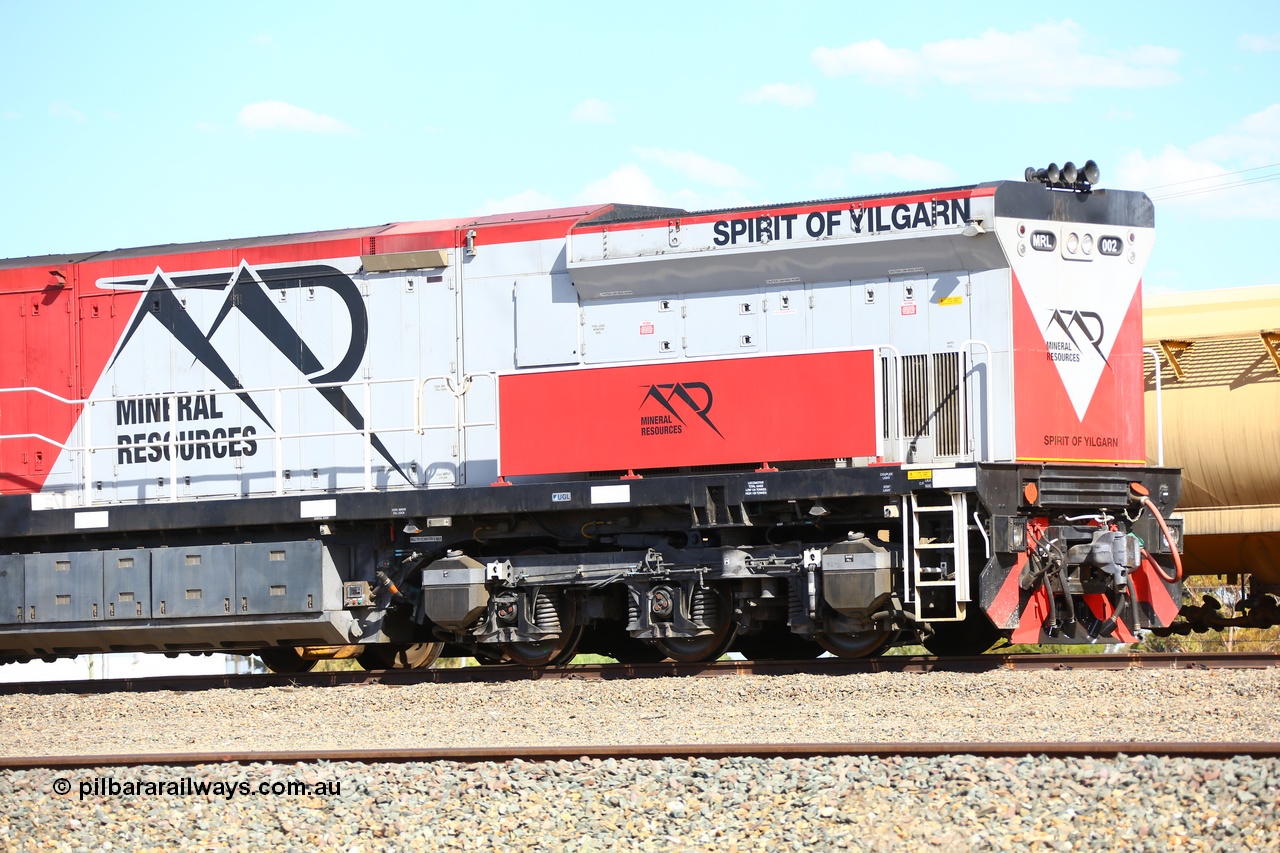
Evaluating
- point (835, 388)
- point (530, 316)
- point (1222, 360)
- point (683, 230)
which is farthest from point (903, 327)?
point (1222, 360)

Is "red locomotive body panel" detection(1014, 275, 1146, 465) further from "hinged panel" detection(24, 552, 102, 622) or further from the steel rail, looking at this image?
"hinged panel" detection(24, 552, 102, 622)

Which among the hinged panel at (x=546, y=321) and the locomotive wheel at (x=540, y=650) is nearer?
the locomotive wheel at (x=540, y=650)

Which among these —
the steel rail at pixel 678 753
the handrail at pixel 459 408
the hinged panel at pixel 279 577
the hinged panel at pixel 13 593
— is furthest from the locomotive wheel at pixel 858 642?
the hinged panel at pixel 13 593

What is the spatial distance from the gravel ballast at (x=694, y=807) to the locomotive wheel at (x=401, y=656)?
21.3 feet

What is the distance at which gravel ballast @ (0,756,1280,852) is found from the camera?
539cm

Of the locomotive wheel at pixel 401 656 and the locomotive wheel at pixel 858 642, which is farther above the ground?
the locomotive wheel at pixel 858 642

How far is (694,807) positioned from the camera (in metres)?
6.00

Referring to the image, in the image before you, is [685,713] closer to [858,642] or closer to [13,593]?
[858,642]

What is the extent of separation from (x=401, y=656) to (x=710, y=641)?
3.95m

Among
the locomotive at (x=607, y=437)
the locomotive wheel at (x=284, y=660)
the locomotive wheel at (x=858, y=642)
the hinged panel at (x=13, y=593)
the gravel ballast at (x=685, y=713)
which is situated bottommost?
the locomotive wheel at (x=284, y=660)

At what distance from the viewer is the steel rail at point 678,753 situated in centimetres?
616

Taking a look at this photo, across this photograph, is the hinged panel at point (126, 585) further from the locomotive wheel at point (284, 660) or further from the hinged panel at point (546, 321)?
the hinged panel at point (546, 321)

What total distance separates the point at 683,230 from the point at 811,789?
6087 mm

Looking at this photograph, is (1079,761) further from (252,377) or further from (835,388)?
(252,377)
